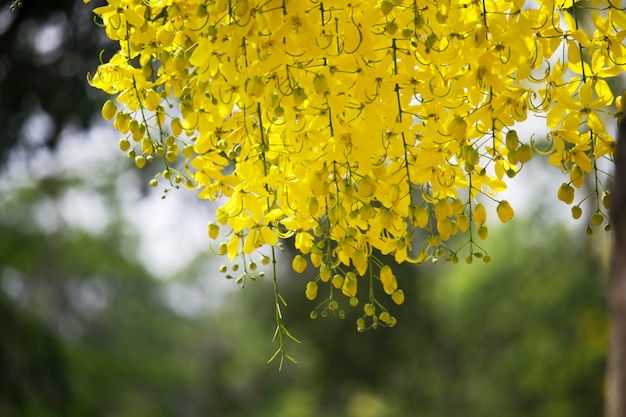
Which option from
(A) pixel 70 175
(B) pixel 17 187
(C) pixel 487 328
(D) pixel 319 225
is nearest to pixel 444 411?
(C) pixel 487 328

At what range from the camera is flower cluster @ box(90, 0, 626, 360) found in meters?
1.04

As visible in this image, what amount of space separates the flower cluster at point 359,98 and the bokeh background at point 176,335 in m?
0.33

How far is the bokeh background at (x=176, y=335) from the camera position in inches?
114

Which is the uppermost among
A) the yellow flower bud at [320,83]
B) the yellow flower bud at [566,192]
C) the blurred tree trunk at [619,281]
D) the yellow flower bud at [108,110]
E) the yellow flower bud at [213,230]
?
the yellow flower bud at [566,192]

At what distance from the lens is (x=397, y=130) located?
108cm

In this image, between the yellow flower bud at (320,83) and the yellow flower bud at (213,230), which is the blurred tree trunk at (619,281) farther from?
the yellow flower bud at (213,230)

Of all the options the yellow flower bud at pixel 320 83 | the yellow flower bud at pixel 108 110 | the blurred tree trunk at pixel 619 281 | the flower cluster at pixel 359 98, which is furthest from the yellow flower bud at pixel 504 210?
the yellow flower bud at pixel 108 110

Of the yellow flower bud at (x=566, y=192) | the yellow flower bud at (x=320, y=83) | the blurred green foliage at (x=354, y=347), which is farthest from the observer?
the blurred green foliage at (x=354, y=347)

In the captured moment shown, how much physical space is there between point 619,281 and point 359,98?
14.9 inches

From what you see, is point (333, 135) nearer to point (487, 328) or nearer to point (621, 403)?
point (621, 403)

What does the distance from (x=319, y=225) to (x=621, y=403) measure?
43 centimetres

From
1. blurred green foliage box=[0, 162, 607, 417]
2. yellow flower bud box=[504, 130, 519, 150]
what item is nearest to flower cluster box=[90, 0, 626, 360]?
yellow flower bud box=[504, 130, 519, 150]

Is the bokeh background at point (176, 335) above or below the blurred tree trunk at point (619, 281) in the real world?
above

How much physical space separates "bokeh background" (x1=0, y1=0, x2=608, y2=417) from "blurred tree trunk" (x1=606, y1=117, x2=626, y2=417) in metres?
0.67
